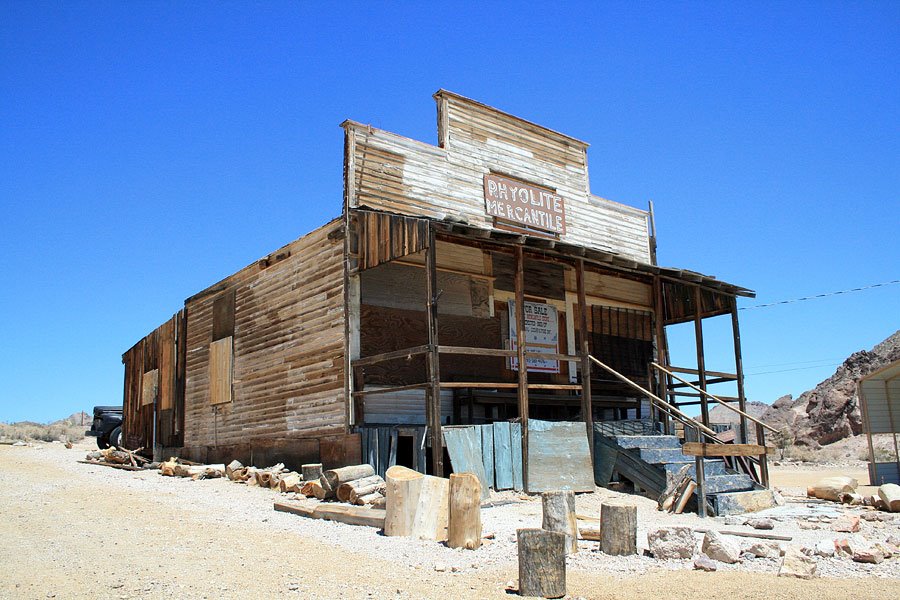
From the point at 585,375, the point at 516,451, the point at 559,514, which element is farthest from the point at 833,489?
the point at 559,514

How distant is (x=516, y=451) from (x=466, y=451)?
3.43ft

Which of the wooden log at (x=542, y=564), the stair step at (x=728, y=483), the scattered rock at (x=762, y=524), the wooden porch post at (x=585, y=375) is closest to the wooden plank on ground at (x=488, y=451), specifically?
the wooden porch post at (x=585, y=375)

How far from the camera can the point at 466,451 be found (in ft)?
38.1

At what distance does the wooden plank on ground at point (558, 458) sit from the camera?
1236 cm

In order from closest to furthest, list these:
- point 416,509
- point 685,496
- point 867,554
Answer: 1. point 867,554
2. point 416,509
3. point 685,496

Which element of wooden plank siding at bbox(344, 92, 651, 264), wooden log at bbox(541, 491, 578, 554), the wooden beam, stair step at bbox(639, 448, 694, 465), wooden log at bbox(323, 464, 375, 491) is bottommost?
wooden log at bbox(541, 491, 578, 554)

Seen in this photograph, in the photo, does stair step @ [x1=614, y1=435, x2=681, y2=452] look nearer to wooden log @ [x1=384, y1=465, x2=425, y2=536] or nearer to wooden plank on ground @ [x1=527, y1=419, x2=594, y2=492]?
wooden plank on ground @ [x1=527, y1=419, x2=594, y2=492]

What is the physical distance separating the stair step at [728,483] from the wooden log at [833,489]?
8.05ft

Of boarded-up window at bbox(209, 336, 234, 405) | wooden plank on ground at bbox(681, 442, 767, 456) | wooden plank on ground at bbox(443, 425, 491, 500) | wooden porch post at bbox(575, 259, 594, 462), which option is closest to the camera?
wooden plank on ground at bbox(681, 442, 767, 456)

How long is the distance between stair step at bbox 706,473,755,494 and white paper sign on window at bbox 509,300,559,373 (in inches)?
194

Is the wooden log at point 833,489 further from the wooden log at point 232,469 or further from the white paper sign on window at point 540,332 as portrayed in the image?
the wooden log at point 232,469

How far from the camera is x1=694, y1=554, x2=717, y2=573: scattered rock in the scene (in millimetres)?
6992

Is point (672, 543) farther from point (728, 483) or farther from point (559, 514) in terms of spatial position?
point (728, 483)

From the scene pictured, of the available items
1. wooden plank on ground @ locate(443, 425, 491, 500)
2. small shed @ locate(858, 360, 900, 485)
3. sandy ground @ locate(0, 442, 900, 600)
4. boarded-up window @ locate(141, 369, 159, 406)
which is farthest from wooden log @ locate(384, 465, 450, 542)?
boarded-up window @ locate(141, 369, 159, 406)
